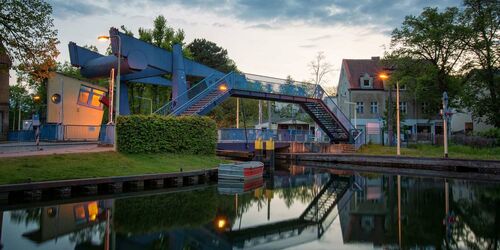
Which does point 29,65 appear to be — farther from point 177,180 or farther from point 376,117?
point 376,117

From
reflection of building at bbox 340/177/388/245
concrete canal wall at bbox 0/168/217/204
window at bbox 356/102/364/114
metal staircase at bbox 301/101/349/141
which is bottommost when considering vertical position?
reflection of building at bbox 340/177/388/245

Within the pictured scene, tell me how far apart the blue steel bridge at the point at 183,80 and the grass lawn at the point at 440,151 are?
4780 mm

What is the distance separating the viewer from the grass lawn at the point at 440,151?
31.7 meters

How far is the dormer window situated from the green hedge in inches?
1302

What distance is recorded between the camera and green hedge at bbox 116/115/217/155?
24.2 meters

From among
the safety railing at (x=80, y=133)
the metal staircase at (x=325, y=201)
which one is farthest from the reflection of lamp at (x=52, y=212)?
the safety railing at (x=80, y=133)

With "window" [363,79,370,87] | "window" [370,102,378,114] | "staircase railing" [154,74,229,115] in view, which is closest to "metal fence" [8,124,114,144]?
"staircase railing" [154,74,229,115]

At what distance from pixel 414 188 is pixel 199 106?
→ 49.8 ft

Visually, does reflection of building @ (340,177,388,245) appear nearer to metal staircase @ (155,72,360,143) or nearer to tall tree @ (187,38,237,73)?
metal staircase @ (155,72,360,143)

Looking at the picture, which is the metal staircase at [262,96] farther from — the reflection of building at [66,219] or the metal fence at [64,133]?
the reflection of building at [66,219]

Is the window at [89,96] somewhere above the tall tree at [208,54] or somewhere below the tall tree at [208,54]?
below

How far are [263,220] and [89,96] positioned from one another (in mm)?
27155

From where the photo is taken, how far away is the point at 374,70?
58969 mm

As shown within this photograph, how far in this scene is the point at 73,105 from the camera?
3525 centimetres
